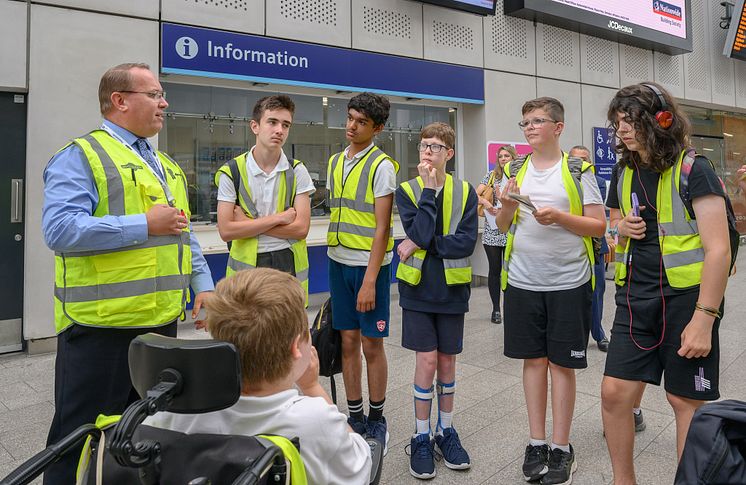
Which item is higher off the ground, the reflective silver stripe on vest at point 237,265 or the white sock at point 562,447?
the reflective silver stripe on vest at point 237,265

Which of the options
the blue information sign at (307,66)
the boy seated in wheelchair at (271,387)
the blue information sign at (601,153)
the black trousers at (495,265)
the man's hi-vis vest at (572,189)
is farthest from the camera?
the blue information sign at (601,153)

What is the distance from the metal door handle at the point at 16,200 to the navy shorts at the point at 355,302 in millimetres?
3539

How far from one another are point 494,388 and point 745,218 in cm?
1355

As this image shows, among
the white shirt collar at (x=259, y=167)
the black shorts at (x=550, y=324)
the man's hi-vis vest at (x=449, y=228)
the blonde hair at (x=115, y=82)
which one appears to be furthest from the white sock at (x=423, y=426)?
the blonde hair at (x=115, y=82)

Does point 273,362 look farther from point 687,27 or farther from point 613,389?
point 687,27

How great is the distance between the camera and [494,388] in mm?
4180

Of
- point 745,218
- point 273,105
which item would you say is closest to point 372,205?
point 273,105

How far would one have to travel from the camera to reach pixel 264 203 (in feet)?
10.6

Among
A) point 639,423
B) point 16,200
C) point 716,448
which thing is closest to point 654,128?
point 716,448

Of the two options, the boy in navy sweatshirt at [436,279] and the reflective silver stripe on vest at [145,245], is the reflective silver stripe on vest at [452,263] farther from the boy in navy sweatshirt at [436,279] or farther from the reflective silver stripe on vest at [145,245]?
the reflective silver stripe on vest at [145,245]

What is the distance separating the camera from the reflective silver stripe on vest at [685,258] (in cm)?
219

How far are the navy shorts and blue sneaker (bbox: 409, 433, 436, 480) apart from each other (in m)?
0.62

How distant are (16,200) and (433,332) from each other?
4.32m

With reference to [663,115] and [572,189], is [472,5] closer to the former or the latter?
[572,189]
